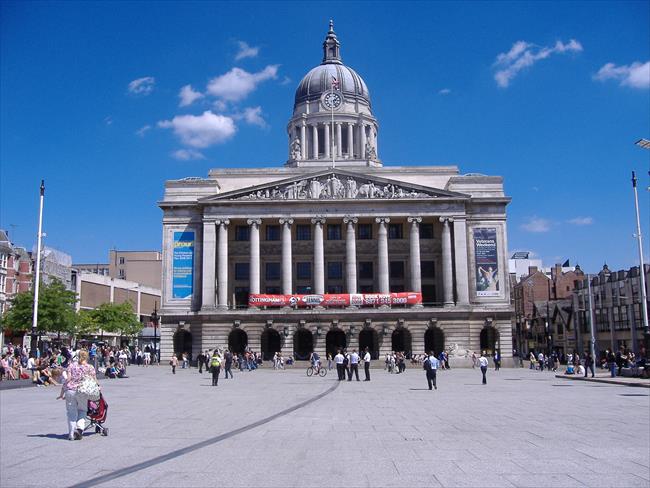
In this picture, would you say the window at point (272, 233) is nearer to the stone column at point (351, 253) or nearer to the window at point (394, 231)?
the stone column at point (351, 253)

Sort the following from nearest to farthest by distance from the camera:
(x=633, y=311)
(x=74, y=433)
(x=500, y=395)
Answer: (x=74, y=433) → (x=500, y=395) → (x=633, y=311)

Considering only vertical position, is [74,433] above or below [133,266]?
below

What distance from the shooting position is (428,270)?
258 ft

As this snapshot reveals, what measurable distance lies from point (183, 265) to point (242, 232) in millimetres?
7834

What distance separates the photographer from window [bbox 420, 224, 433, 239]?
7900 centimetres

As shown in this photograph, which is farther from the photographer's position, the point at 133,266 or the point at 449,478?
the point at 133,266

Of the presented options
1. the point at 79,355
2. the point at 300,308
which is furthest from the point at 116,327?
the point at 79,355

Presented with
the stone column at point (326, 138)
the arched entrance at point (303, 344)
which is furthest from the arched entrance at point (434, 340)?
the stone column at point (326, 138)

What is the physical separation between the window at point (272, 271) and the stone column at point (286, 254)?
375 centimetres

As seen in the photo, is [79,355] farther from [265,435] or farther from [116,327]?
[116,327]

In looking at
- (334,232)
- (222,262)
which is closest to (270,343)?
(222,262)

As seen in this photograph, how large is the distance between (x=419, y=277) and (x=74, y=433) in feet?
202

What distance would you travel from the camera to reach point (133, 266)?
134375mm

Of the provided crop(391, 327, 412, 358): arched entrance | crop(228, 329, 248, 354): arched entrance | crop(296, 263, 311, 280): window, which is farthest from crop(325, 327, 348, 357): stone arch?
crop(228, 329, 248, 354): arched entrance
